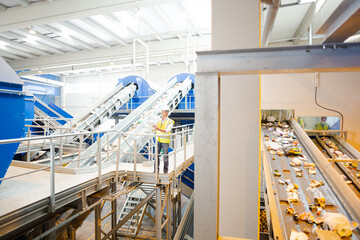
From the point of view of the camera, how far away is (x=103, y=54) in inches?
477

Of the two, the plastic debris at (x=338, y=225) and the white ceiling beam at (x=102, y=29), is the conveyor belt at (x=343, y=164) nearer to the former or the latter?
the plastic debris at (x=338, y=225)

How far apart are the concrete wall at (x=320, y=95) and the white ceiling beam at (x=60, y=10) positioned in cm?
548

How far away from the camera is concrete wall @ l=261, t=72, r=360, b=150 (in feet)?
24.0

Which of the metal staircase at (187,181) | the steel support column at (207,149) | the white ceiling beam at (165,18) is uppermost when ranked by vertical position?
the white ceiling beam at (165,18)

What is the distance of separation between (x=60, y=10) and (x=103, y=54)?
18.0ft

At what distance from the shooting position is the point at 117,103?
8633 mm

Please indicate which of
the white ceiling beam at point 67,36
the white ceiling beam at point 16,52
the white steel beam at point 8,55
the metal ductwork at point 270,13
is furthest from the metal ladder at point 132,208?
the white steel beam at point 8,55

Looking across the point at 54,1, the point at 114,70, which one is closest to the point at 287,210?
the point at 54,1

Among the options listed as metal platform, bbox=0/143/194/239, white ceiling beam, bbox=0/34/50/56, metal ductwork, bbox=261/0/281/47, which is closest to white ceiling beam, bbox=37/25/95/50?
white ceiling beam, bbox=0/34/50/56

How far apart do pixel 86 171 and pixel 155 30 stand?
8.84m

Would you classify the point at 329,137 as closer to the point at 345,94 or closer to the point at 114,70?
the point at 345,94

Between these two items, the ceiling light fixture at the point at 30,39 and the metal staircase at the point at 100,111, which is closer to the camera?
the metal staircase at the point at 100,111

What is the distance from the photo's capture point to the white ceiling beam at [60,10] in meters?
6.25

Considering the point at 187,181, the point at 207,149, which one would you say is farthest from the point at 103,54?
the point at 207,149
